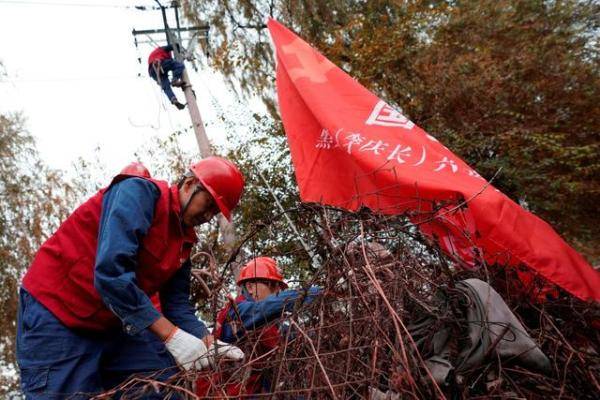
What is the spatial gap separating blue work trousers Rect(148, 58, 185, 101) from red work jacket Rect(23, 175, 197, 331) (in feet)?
20.8

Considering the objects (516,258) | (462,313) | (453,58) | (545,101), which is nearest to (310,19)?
(453,58)

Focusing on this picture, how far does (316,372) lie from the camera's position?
1.48 m

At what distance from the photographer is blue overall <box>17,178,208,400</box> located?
1.91 metres

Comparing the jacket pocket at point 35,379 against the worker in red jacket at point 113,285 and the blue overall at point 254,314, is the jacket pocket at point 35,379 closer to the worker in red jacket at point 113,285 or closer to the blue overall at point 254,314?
the worker in red jacket at point 113,285

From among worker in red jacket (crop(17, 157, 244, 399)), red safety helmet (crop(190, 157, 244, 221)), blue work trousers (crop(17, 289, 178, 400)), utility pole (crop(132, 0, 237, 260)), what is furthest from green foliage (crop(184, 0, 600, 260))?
blue work trousers (crop(17, 289, 178, 400))

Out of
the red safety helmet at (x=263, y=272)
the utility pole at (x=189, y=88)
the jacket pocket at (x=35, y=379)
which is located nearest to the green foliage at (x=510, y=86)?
the utility pole at (x=189, y=88)

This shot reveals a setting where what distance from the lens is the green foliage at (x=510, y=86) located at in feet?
20.7

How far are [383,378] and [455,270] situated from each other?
2.94 ft

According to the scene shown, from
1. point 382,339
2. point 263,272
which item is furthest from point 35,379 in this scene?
point 263,272

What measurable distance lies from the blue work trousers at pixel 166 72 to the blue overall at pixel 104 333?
6.43 meters

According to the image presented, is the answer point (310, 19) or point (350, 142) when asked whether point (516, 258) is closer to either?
point (350, 142)

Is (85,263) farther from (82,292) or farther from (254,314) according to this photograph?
(254,314)

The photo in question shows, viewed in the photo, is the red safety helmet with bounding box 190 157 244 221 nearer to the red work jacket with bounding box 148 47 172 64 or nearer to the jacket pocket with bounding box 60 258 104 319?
the jacket pocket with bounding box 60 258 104 319

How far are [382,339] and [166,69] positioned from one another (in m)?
7.81
